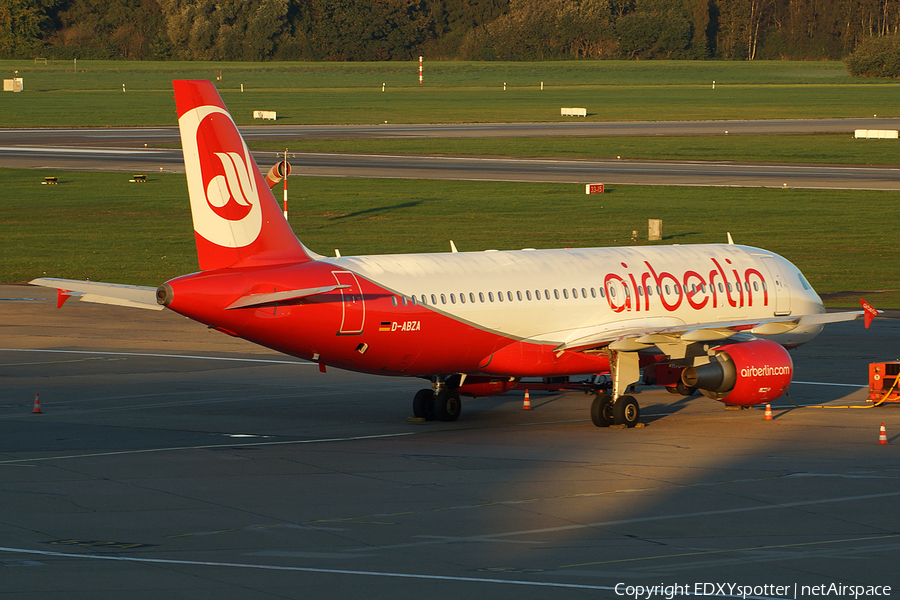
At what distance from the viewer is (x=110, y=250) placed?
229ft

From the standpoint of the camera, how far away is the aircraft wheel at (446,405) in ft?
109

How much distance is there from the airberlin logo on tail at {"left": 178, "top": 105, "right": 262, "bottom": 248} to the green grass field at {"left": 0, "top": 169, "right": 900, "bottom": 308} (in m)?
29.9

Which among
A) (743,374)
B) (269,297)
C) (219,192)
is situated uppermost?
(219,192)

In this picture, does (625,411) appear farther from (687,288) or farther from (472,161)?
(472,161)

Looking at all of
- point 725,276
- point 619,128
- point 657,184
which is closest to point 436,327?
point 725,276

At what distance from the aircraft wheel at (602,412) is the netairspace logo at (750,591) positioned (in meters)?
14.2

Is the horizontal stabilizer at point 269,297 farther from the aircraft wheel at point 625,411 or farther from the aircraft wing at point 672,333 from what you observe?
the aircraft wheel at point 625,411

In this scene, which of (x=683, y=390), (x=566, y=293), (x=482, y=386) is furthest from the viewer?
(x=683, y=390)

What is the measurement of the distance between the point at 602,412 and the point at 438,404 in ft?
13.5

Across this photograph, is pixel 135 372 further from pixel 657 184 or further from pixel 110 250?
pixel 657 184

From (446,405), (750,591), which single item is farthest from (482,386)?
(750,591)

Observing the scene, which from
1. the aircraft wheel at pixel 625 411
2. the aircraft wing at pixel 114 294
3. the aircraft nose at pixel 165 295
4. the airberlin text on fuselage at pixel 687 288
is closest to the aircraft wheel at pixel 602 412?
the aircraft wheel at pixel 625 411

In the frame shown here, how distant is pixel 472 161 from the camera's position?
365ft

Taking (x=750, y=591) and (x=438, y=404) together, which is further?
(x=438, y=404)
